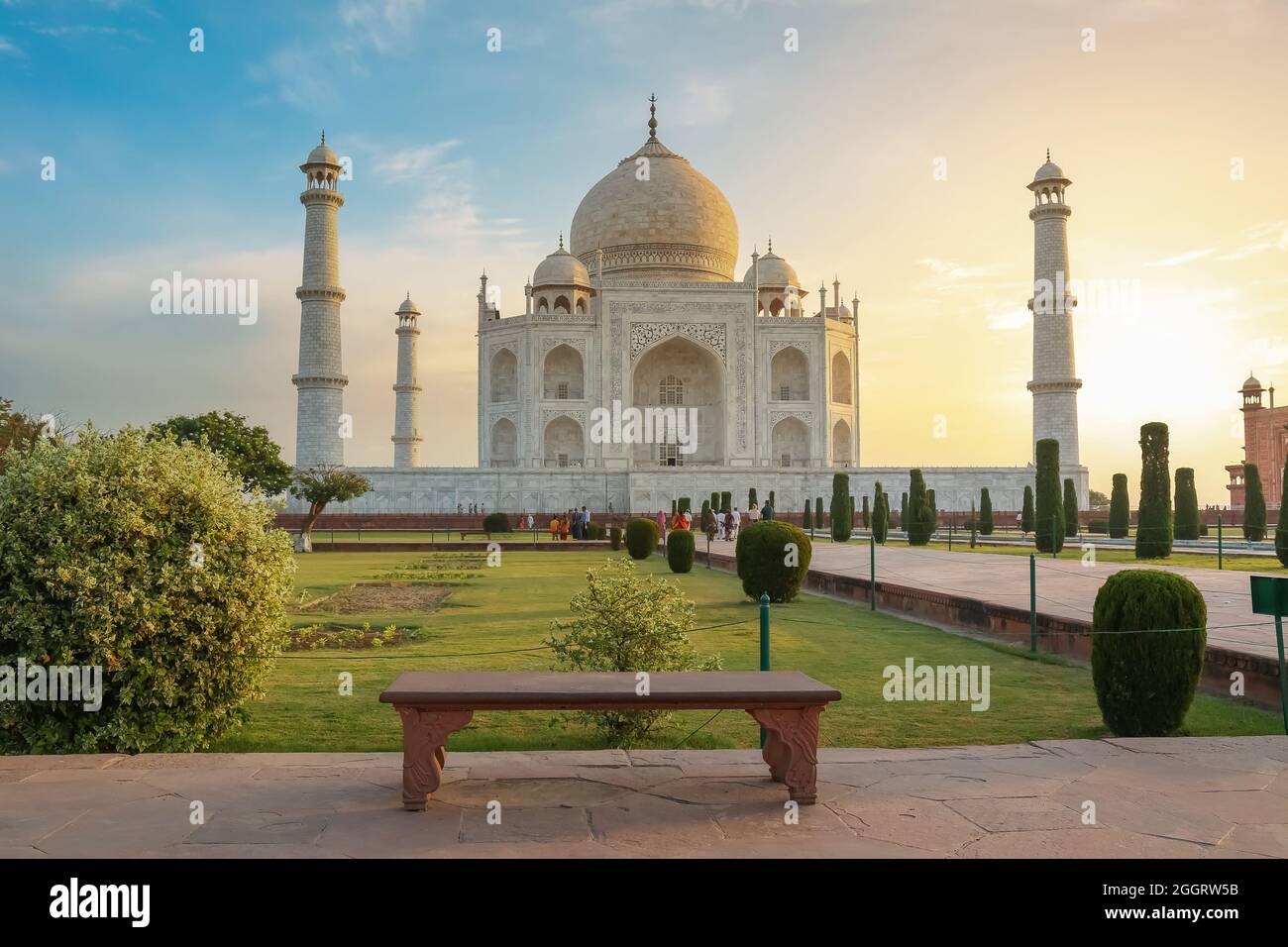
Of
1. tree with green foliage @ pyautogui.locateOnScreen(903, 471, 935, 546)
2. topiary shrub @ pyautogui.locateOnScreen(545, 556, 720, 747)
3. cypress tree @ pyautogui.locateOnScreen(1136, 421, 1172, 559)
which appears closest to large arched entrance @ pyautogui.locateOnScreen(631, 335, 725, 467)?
tree with green foliage @ pyautogui.locateOnScreen(903, 471, 935, 546)

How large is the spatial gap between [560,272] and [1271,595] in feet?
110

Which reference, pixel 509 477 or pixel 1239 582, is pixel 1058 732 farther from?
pixel 509 477

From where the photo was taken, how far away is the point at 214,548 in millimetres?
4293

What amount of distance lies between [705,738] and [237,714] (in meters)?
2.04

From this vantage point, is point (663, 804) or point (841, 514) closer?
point (663, 804)

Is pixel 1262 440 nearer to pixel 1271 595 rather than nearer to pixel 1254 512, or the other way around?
pixel 1254 512

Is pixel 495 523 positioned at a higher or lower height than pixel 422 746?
higher

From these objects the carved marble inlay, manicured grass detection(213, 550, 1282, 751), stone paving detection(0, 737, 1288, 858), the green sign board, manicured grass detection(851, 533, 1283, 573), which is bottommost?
manicured grass detection(213, 550, 1282, 751)

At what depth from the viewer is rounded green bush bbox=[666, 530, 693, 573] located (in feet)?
47.4

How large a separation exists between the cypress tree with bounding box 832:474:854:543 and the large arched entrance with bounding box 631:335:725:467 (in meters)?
13.3

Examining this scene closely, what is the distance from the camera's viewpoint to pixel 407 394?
131 ft

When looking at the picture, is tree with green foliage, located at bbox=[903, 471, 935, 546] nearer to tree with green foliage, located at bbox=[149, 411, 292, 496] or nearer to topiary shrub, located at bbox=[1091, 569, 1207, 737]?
tree with green foliage, located at bbox=[149, 411, 292, 496]

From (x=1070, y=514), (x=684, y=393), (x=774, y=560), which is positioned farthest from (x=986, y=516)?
(x=774, y=560)
